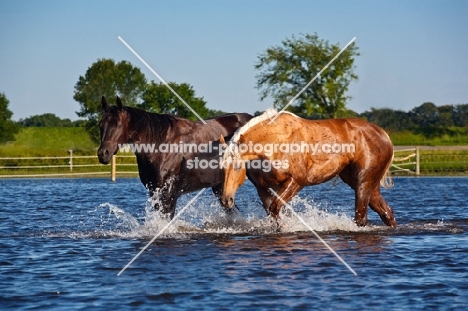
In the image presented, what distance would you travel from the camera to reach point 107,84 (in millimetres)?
56031

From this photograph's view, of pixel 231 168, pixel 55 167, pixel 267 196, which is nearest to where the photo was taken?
pixel 231 168

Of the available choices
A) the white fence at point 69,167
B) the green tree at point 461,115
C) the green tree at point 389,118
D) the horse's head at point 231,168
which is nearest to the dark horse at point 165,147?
the horse's head at point 231,168

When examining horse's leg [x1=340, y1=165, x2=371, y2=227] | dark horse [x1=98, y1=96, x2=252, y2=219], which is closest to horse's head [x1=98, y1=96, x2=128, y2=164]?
Result: dark horse [x1=98, y1=96, x2=252, y2=219]

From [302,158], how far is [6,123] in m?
42.1

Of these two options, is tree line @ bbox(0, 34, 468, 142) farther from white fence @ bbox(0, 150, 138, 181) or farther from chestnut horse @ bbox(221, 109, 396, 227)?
chestnut horse @ bbox(221, 109, 396, 227)

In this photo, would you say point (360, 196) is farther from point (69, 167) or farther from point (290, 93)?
point (290, 93)

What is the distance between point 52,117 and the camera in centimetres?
8719

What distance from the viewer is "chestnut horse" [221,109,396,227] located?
949 cm

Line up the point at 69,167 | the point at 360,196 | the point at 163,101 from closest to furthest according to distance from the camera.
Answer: the point at 360,196 < the point at 69,167 < the point at 163,101

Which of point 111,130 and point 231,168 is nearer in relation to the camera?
point 231,168

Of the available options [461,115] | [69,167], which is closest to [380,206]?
[69,167]

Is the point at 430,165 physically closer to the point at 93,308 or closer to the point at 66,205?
the point at 66,205

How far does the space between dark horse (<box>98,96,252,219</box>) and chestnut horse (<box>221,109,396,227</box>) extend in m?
0.87

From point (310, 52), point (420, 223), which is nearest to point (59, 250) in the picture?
point (420, 223)
